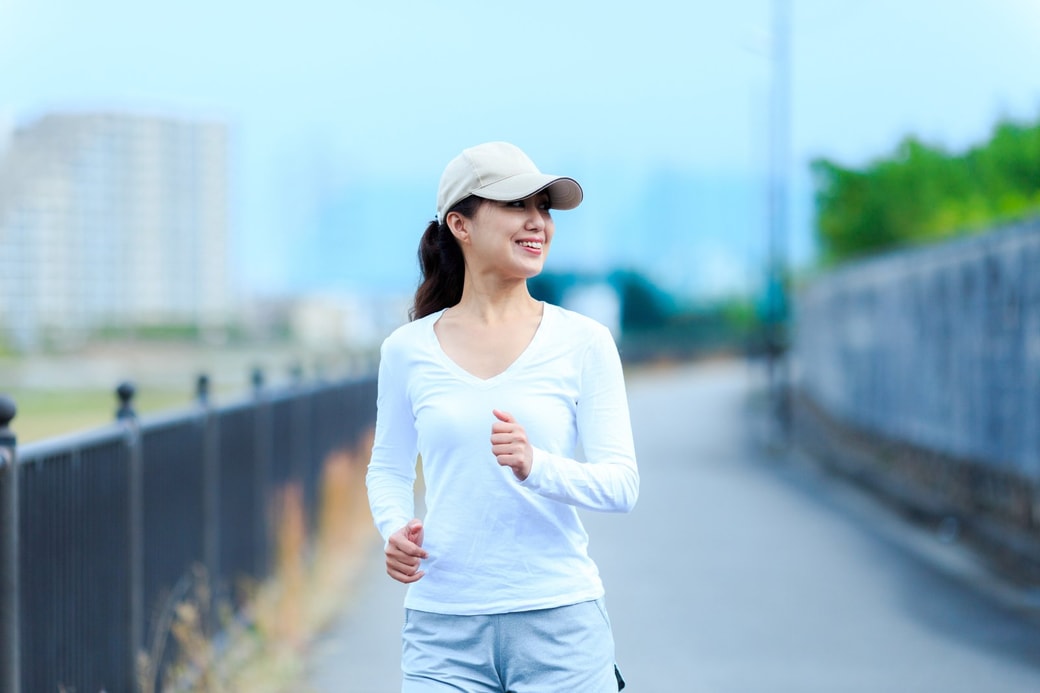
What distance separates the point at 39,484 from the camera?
→ 4.93m

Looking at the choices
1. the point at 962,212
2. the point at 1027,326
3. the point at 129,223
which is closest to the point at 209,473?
the point at 1027,326

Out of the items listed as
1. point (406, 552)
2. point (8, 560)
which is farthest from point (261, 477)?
point (406, 552)

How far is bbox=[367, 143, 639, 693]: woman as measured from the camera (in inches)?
126

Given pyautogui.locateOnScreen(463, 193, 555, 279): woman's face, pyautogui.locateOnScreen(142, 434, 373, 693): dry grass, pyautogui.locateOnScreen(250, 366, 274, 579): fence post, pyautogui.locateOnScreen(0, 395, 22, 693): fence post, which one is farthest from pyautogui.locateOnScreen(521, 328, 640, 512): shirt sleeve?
pyautogui.locateOnScreen(250, 366, 274, 579): fence post

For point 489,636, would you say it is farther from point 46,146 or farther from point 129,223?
point 129,223

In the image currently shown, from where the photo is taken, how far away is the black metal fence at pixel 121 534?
475 cm

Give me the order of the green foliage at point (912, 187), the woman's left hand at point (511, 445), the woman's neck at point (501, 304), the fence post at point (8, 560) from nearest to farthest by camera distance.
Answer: the woman's left hand at point (511, 445) → the woman's neck at point (501, 304) → the fence post at point (8, 560) → the green foliage at point (912, 187)

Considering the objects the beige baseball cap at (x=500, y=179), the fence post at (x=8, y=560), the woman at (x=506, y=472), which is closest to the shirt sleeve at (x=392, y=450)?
the woman at (x=506, y=472)

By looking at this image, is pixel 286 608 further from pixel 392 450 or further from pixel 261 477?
pixel 392 450

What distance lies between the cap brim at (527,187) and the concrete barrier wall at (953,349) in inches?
339

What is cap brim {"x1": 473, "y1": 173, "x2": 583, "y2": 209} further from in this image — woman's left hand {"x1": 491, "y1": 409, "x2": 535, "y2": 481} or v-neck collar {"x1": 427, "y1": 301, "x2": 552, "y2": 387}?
woman's left hand {"x1": 491, "y1": 409, "x2": 535, "y2": 481}

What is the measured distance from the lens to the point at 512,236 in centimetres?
329

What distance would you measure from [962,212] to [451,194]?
88.4 feet

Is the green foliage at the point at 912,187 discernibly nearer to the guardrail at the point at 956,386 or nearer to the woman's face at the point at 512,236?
the guardrail at the point at 956,386
